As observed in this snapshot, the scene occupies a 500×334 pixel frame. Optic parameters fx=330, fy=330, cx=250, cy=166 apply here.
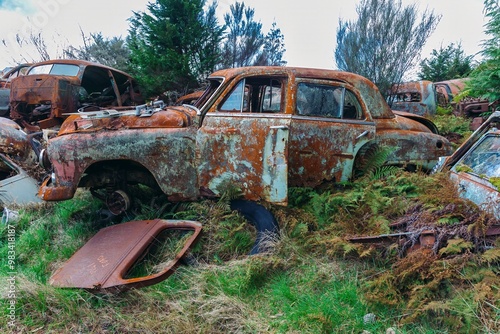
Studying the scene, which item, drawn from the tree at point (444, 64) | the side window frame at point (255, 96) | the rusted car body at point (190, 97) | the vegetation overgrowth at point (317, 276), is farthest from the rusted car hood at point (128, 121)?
the tree at point (444, 64)

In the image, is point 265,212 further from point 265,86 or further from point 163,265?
point 265,86

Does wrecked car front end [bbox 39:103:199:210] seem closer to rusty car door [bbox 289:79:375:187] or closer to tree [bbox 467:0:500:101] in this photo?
rusty car door [bbox 289:79:375:187]

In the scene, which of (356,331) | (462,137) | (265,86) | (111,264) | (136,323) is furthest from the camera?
(462,137)

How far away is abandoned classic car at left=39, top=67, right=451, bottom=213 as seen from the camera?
11.8ft

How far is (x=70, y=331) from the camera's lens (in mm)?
2596

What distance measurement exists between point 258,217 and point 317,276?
1.01 metres

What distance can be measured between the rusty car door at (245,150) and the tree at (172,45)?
16.1 ft

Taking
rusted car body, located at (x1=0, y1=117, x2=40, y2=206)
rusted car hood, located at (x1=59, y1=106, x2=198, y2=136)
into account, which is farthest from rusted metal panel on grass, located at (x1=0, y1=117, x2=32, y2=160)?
rusted car hood, located at (x1=59, y1=106, x2=198, y2=136)

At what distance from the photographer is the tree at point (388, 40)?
885 centimetres

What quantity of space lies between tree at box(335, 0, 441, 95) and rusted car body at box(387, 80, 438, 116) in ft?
1.09

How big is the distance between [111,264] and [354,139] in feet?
9.59

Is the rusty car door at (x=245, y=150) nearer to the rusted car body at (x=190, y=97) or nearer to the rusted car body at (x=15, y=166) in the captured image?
the rusted car body at (x=190, y=97)

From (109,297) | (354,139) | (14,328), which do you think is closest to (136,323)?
(109,297)

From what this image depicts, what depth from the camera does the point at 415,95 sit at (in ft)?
30.1
